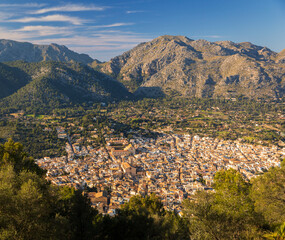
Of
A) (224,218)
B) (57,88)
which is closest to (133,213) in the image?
(224,218)

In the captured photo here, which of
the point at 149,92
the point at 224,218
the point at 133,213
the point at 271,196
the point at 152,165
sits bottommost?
the point at 152,165

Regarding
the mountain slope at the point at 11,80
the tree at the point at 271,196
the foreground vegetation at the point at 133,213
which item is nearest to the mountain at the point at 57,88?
the mountain slope at the point at 11,80

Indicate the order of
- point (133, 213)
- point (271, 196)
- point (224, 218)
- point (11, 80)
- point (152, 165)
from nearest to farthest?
point (224, 218)
point (271, 196)
point (133, 213)
point (152, 165)
point (11, 80)

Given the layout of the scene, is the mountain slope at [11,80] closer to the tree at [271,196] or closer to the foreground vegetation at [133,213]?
the foreground vegetation at [133,213]

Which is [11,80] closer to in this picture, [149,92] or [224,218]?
[149,92]

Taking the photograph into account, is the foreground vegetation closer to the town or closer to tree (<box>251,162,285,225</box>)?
tree (<box>251,162,285,225</box>)

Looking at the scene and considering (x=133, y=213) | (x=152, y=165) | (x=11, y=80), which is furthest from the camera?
(x=11, y=80)

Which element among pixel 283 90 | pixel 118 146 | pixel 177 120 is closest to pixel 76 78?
pixel 177 120

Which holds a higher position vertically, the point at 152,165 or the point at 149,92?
the point at 149,92
